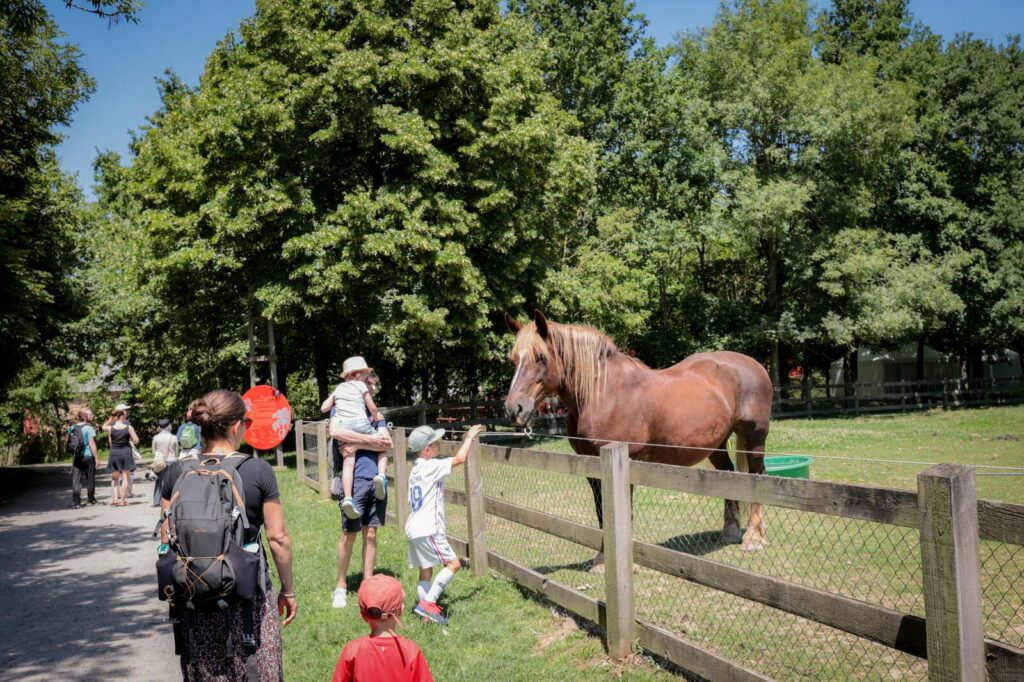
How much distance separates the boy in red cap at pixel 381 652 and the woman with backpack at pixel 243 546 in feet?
2.02

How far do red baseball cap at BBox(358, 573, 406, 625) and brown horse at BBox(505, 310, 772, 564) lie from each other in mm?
3635

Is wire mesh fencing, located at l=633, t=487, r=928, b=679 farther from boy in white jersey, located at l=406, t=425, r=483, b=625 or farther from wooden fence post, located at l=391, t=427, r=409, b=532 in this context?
wooden fence post, located at l=391, t=427, r=409, b=532

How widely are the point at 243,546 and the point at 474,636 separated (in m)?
2.77

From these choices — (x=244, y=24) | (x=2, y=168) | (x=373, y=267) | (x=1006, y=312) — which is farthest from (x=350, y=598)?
(x=1006, y=312)

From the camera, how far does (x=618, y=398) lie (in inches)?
283

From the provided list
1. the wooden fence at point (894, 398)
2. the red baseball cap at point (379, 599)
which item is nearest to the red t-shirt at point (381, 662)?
the red baseball cap at point (379, 599)

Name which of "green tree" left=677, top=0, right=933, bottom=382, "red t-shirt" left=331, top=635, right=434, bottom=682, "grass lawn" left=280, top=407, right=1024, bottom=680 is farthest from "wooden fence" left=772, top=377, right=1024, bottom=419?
"red t-shirt" left=331, top=635, right=434, bottom=682

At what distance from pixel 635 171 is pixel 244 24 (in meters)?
16.5

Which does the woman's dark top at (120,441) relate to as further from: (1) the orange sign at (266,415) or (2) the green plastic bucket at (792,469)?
(2) the green plastic bucket at (792,469)

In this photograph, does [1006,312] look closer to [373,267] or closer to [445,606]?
[373,267]

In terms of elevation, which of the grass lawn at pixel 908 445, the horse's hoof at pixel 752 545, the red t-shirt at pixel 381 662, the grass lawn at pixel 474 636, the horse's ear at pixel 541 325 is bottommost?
the grass lawn at pixel 474 636

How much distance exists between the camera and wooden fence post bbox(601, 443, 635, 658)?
5012 millimetres

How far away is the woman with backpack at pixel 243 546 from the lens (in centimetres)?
354

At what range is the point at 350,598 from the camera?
279 inches
